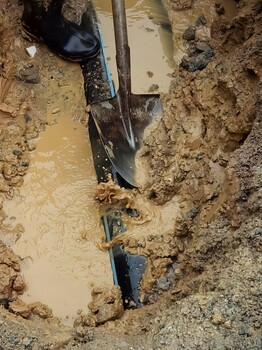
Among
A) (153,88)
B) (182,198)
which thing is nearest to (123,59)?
(153,88)

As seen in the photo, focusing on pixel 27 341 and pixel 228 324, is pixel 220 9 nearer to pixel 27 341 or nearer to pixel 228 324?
pixel 228 324

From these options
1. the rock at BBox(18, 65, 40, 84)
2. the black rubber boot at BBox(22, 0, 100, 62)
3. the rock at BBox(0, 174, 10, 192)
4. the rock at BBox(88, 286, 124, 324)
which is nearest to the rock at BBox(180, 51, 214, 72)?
the black rubber boot at BBox(22, 0, 100, 62)

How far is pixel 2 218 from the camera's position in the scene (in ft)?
10.1

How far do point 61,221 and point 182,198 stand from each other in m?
0.71

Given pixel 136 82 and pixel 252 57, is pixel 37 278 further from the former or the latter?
pixel 252 57

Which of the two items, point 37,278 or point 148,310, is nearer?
point 148,310

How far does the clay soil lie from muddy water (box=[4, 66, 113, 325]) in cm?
6

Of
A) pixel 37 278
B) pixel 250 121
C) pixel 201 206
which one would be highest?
pixel 250 121

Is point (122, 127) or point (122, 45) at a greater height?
point (122, 45)

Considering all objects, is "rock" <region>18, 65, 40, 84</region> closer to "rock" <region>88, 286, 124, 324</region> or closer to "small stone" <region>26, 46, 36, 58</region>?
"small stone" <region>26, 46, 36, 58</region>

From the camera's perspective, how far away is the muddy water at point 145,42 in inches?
139

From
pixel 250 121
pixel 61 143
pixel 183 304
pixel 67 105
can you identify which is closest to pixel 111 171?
pixel 61 143

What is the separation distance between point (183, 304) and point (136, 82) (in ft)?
5.81

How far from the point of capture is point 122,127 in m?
3.20
